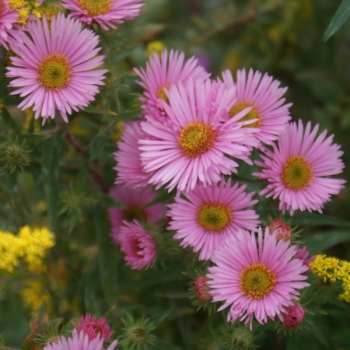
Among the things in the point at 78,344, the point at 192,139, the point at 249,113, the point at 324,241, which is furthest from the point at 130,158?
the point at 324,241

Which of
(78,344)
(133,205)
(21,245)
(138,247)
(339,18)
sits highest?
(339,18)

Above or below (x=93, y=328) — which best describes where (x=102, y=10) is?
above

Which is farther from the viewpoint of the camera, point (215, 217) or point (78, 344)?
point (215, 217)

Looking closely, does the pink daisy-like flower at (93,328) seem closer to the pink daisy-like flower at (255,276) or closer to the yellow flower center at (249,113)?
the pink daisy-like flower at (255,276)

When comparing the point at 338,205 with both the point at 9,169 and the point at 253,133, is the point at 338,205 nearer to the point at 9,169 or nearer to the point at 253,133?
the point at 253,133

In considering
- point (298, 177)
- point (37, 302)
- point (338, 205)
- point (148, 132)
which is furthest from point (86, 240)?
point (338, 205)

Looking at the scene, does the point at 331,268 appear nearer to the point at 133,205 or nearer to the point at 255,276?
the point at 255,276

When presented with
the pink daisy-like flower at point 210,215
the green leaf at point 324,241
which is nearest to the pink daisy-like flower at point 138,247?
the pink daisy-like flower at point 210,215
